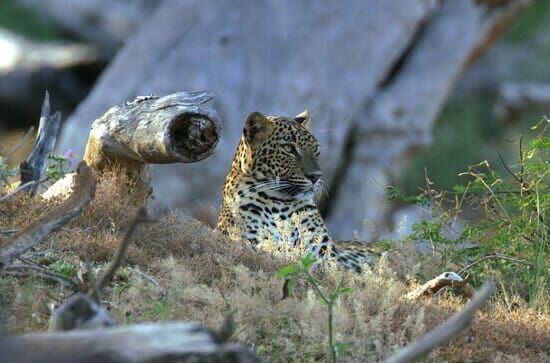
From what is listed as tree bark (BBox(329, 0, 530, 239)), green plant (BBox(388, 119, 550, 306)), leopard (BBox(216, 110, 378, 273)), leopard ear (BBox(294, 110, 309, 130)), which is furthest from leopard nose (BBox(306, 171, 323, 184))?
tree bark (BBox(329, 0, 530, 239))

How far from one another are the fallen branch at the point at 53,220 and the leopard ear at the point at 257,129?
3881 millimetres

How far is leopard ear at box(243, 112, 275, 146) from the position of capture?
1056cm

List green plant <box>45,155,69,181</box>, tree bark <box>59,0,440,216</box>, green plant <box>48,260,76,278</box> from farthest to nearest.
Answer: tree bark <box>59,0,440,216</box> → green plant <box>45,155,69,181</box> → green plant <box>48,260,76,278</box>

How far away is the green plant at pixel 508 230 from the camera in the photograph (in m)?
8.83

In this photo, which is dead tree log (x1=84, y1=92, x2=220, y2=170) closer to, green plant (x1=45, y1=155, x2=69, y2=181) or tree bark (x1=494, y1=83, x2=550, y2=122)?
green plant (x1=45, y1=155, x2=69, y2=181)

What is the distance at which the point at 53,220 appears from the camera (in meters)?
6.59

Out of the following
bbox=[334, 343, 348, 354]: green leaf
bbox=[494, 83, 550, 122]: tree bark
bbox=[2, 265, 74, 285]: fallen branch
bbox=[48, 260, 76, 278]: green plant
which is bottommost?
bbox=[334, 343, 348, 354]: green leaf

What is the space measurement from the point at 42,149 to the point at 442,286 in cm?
392

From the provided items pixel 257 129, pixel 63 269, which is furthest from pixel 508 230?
pixel 63 269

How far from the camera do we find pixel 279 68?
19.5 meters

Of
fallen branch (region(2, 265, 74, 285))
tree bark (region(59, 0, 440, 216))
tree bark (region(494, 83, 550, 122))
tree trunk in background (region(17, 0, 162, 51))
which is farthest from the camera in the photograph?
tree bark (region(494, 83, 550, 122))

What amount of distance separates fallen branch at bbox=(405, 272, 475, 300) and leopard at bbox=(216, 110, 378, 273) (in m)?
2.11

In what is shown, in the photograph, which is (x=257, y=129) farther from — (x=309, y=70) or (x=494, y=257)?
(x=309, y=70)

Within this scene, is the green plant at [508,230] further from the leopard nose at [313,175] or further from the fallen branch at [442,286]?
the leopard nose at [313,175]
